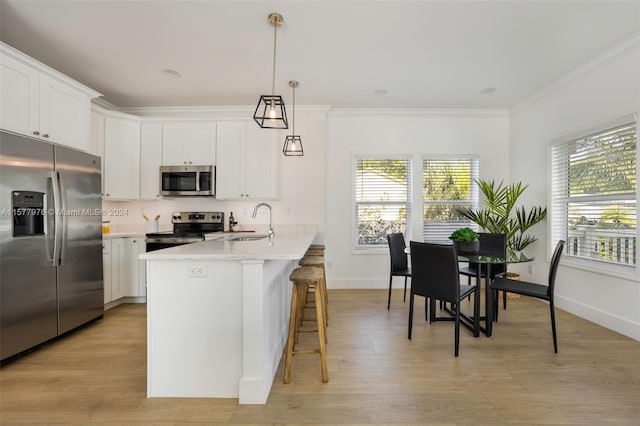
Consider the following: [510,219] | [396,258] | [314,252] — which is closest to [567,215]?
[510,219]

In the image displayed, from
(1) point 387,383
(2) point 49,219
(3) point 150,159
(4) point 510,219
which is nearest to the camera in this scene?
(1) point 387,383

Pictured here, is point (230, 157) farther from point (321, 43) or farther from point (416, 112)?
point (416, 112)

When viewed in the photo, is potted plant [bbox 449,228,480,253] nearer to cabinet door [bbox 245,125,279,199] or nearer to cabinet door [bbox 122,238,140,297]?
cabinet door [bbox 245,125,279,199]

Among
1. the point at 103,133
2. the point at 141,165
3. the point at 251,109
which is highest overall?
the point at 251,109

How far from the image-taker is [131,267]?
11.8 feet

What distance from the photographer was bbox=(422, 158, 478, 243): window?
173 inches

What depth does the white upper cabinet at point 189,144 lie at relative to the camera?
397 cm

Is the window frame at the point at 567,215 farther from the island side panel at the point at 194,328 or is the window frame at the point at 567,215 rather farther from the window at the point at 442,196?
the island side panel at the point at 194,328

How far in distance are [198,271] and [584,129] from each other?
13.7 feet

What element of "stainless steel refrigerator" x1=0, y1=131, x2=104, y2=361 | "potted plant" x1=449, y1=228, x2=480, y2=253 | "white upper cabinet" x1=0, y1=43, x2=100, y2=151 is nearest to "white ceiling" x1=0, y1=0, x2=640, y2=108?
"white upper cabinet" x1=0, y1=43, x2=100, y2=151

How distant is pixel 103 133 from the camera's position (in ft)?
11.7

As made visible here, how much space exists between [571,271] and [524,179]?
142 cm

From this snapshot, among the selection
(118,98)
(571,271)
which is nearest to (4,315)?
(118,98)

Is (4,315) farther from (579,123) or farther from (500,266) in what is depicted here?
(579,123)
